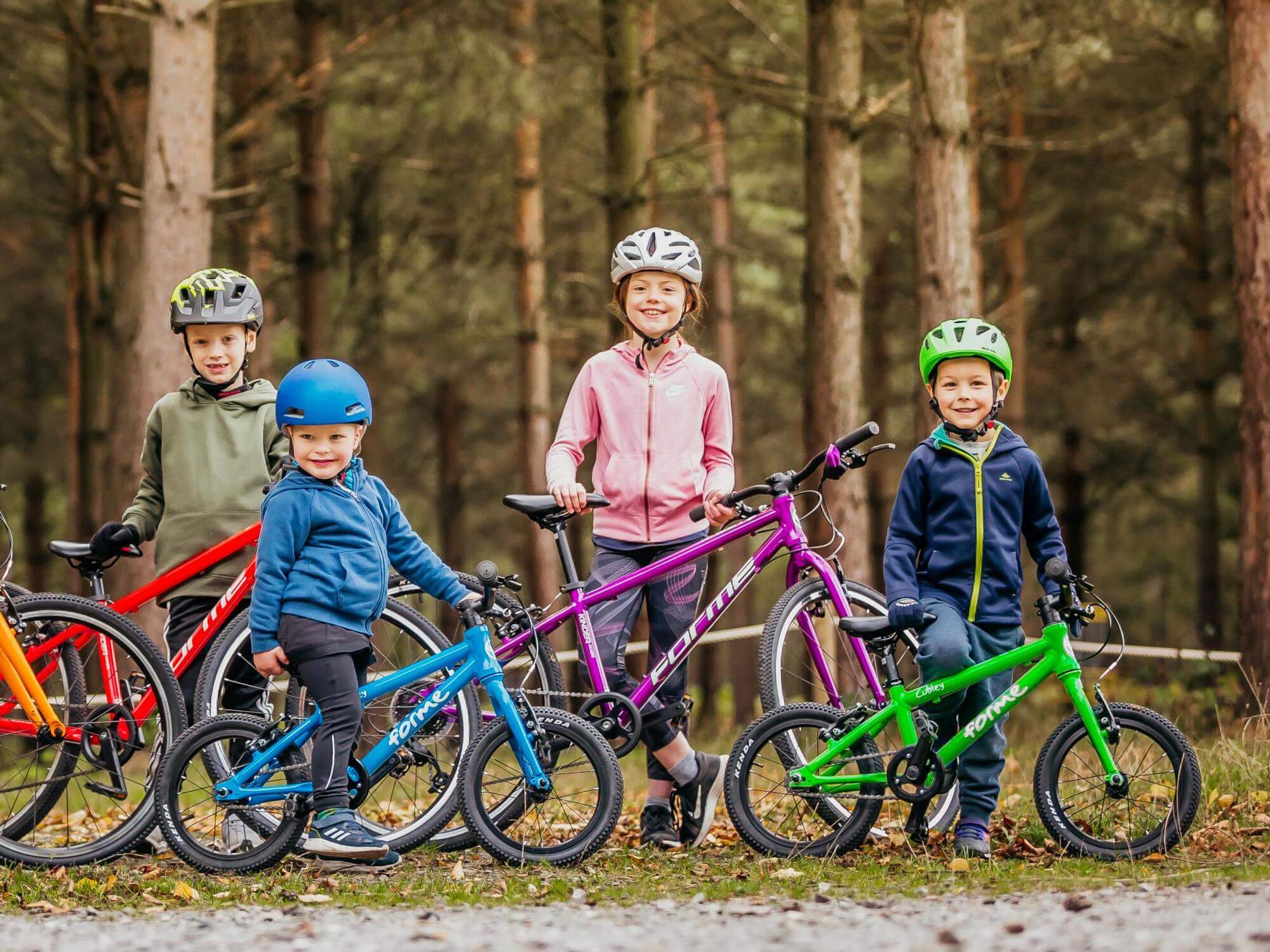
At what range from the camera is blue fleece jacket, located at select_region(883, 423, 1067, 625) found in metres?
5.70

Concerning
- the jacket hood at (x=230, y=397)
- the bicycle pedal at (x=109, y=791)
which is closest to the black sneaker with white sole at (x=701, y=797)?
the bicycle pedal at (x=109, y=791)

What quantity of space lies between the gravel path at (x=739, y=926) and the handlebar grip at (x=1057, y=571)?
3.64 feet

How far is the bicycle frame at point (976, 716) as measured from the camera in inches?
217

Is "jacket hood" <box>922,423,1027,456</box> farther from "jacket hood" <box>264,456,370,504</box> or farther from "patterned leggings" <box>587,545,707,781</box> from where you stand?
"jacket hood" <box>264,456,370,504</box>

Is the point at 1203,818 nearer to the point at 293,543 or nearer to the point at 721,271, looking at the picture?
the point at 293,543

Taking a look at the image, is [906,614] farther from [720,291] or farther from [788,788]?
[720,291]

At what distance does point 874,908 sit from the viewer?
4.79m

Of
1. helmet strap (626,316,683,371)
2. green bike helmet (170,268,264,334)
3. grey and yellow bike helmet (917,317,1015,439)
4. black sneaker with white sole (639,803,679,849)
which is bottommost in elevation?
black sneaker with white sole (639,803,679,849)

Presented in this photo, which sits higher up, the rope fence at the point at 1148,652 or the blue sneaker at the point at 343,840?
the rope fence at the point at 1148,652

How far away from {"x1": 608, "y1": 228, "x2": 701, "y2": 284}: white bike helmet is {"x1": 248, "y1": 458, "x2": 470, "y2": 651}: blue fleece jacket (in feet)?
4.51

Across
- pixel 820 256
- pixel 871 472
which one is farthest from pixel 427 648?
pixel 871 472

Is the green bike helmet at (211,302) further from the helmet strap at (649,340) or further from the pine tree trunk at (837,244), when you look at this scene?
the pine tree trunk at (837,244)

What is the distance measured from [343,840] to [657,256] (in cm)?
247

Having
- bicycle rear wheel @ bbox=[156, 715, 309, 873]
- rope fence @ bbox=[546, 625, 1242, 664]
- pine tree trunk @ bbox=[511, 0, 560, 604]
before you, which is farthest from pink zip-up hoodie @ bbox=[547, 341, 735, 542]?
pine tree trunk @ bbox=[511, 0, 560, 604]
